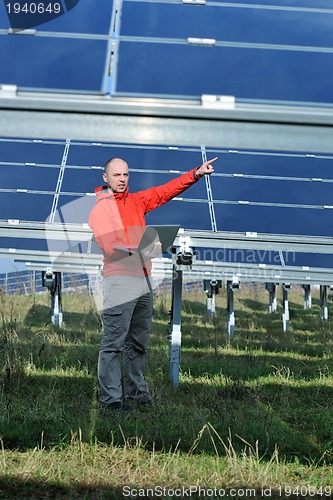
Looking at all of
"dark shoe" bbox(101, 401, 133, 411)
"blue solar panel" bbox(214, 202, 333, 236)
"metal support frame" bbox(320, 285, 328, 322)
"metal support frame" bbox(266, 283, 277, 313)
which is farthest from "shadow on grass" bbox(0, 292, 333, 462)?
"metal support frame" bbox(266, 283, 277, 313)

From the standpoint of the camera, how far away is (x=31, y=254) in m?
8.79

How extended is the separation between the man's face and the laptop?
14.4 inches

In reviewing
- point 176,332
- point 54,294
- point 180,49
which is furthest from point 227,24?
point 54,294

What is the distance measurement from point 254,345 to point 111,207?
4825mm

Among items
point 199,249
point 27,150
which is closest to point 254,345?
point 199,249

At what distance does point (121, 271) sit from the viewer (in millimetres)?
5289

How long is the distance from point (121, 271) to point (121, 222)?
34cm

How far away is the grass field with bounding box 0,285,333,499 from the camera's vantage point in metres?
3.46

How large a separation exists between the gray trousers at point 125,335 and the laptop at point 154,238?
315mm

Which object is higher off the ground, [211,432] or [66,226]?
[66,226]

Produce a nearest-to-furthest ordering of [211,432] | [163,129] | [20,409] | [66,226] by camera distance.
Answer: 1. [163,129]
2. [211,432]
3. [20,409]
4. [66,226]

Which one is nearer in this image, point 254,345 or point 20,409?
point 20,409

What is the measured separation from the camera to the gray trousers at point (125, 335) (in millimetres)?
5191

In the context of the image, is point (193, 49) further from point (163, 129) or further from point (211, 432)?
point (211, 432)
